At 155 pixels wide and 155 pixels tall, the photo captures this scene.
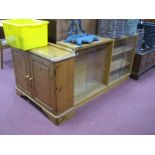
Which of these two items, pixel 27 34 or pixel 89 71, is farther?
pixel 89 71

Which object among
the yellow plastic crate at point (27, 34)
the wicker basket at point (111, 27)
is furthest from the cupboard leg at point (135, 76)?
the yellow plastic crate at point (27, 34)

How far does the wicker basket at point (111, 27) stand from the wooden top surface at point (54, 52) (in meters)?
0.67

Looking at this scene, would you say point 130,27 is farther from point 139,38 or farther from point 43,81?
point 43,81

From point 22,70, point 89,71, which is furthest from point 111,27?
point 22,70

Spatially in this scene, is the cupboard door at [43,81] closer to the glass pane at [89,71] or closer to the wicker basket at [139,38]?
the glass pane at [89,71]

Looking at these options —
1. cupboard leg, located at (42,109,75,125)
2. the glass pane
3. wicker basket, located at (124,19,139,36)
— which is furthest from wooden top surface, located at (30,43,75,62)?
wicker basket, located at (124,19,139,36)

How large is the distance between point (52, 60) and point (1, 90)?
1257 millimetres

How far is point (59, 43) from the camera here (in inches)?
71.6

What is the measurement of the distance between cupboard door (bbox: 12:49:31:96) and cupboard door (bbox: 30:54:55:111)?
0.11 meters

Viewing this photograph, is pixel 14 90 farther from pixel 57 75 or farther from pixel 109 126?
pixel 109 126

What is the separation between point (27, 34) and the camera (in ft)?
5.28

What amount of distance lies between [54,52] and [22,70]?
0.54 metres

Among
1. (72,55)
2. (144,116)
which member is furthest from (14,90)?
(144,116)
